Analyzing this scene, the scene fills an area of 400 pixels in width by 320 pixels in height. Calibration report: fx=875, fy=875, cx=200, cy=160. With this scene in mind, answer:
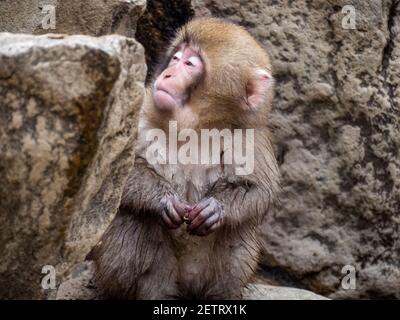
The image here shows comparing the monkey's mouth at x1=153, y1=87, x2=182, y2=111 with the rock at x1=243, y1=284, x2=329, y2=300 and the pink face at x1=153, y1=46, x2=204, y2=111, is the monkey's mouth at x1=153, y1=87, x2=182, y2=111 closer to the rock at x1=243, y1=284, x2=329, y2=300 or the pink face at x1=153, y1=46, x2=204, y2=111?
the pink face at x1=153, y1=46, x2=204, y2=111

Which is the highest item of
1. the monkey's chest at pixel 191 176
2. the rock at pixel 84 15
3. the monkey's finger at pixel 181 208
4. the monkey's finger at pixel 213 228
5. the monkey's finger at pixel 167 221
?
the rock at pixel 84 15

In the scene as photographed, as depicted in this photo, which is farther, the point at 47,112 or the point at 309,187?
the point at 309,187

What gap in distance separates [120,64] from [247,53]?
5.84 feet

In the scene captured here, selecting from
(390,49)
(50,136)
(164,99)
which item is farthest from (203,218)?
(390,49)

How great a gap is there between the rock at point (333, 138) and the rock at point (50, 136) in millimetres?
2424

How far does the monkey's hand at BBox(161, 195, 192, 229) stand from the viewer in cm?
428

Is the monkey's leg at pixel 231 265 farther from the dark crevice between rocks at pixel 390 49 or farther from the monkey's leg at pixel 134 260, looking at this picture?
the dark crevice between rocks at pixel 390 49

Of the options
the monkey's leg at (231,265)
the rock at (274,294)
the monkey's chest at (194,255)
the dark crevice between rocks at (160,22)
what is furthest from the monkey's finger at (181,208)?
the dark crevice between rocks at (160,22)

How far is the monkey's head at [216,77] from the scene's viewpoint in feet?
14.8

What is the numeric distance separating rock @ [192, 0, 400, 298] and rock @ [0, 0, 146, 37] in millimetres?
752

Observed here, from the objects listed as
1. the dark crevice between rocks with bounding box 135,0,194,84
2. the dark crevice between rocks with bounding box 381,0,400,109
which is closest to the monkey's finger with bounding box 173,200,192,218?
the dark crevice between rocks with bounding box 135,0,194,84

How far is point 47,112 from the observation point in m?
2.94
